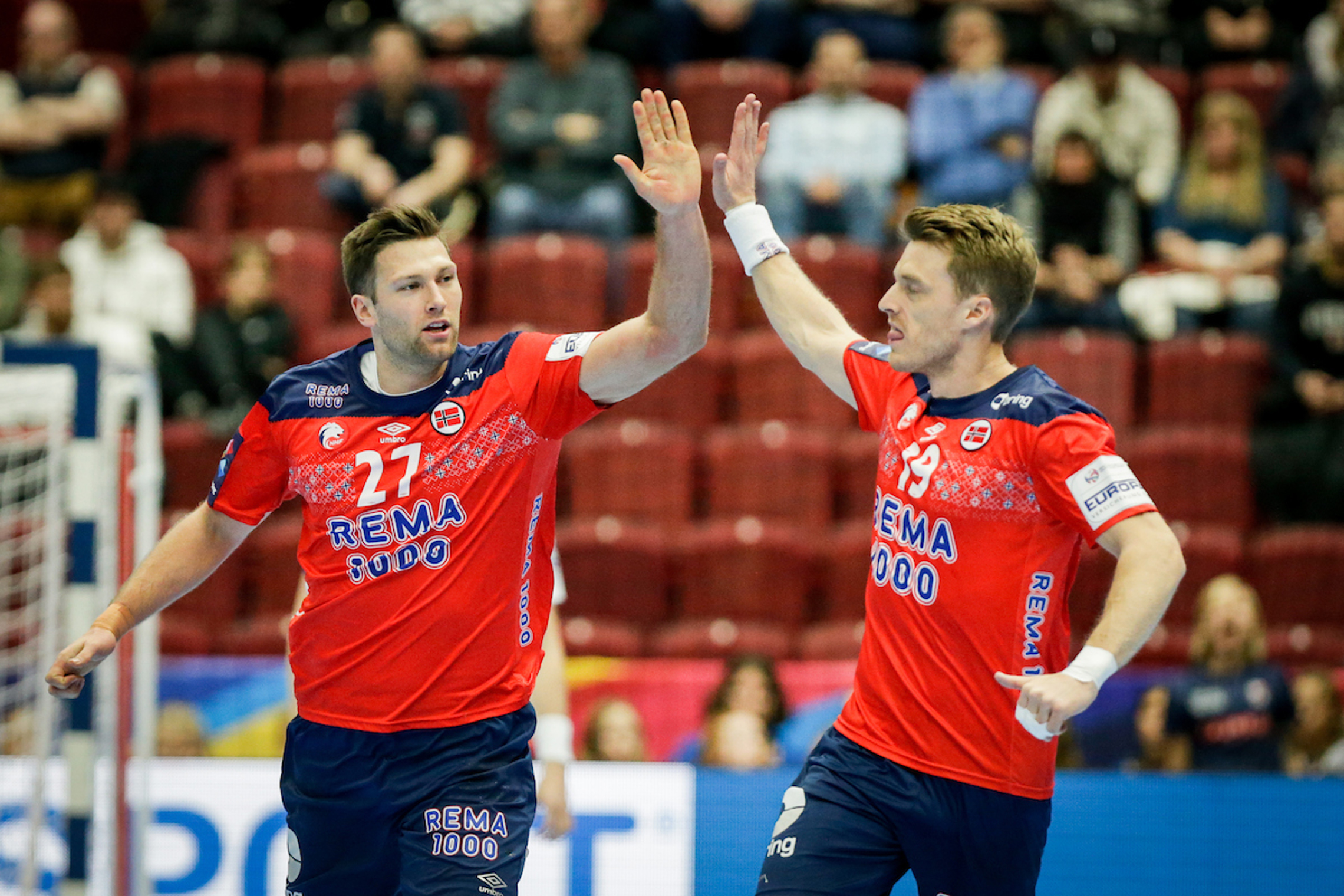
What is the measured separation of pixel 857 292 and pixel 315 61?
517 cm

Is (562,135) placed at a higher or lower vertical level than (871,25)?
lower

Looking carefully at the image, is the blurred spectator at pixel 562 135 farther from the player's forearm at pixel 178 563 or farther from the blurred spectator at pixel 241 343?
the player's forearm at pixel 178 563

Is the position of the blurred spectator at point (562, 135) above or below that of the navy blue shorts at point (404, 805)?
above

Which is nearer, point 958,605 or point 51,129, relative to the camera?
point 958,605

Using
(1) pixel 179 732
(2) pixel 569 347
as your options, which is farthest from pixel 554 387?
(1) pixel 179 732

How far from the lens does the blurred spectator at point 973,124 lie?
10.7 meters

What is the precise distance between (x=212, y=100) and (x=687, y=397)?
16.7 feet

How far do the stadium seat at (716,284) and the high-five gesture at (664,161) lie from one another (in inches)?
226

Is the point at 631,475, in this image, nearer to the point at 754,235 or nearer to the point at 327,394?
the point at 754,235

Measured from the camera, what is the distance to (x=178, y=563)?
4707 millimetres

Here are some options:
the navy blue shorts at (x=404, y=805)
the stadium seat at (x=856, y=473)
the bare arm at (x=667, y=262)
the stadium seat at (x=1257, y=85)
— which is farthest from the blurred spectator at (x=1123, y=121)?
the navy blue shorts at (x=404, y=805)

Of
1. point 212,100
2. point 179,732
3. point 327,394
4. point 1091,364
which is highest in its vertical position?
point 212,100

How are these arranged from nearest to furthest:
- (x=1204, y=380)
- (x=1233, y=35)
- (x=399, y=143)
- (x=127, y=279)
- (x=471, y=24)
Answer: (x=1204, y=380) < (x=127, y=279) < (x=399, y=143) < (x=1233, y=35) < (x=471, y=24)

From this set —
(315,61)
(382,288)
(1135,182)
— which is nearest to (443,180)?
(315,61)
